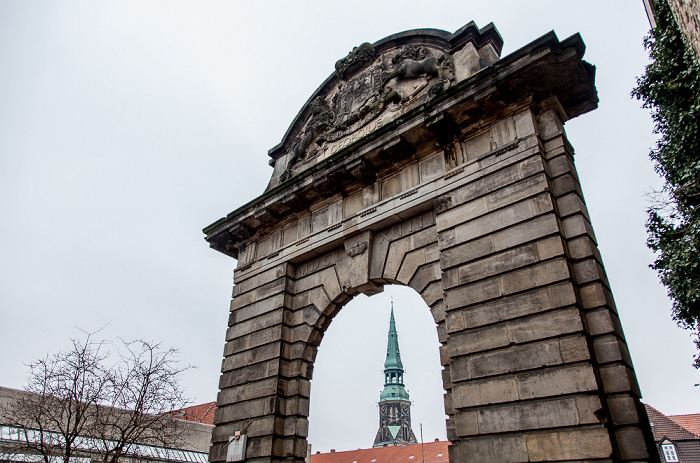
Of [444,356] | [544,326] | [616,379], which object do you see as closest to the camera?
[616,379]

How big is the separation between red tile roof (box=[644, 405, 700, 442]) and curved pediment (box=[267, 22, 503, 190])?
3341cm

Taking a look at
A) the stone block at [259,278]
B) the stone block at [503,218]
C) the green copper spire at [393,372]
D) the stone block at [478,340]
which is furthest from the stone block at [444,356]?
the green copper spire at [393,372]

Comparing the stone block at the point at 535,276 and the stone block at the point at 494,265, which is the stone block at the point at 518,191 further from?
the stone block at the point at 535,276

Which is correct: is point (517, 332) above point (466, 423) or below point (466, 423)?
above

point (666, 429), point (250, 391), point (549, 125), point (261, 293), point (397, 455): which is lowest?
point (250, 391)

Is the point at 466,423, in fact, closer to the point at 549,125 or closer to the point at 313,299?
the point at 313,299

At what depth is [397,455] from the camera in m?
55.2

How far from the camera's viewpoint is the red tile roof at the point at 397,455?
5088 centimetres

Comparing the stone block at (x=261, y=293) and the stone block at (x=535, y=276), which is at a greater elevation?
the stone block at (x=261, y=293)

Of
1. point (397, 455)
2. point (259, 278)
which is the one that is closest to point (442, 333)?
point (259, 278)

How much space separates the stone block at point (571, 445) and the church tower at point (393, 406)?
76349 millimetres

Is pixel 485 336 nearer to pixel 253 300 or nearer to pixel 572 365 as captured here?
pixel 572 365

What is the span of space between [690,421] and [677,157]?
34.1 meters

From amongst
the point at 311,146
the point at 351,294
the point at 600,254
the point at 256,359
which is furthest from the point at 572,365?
the point at 311,146
